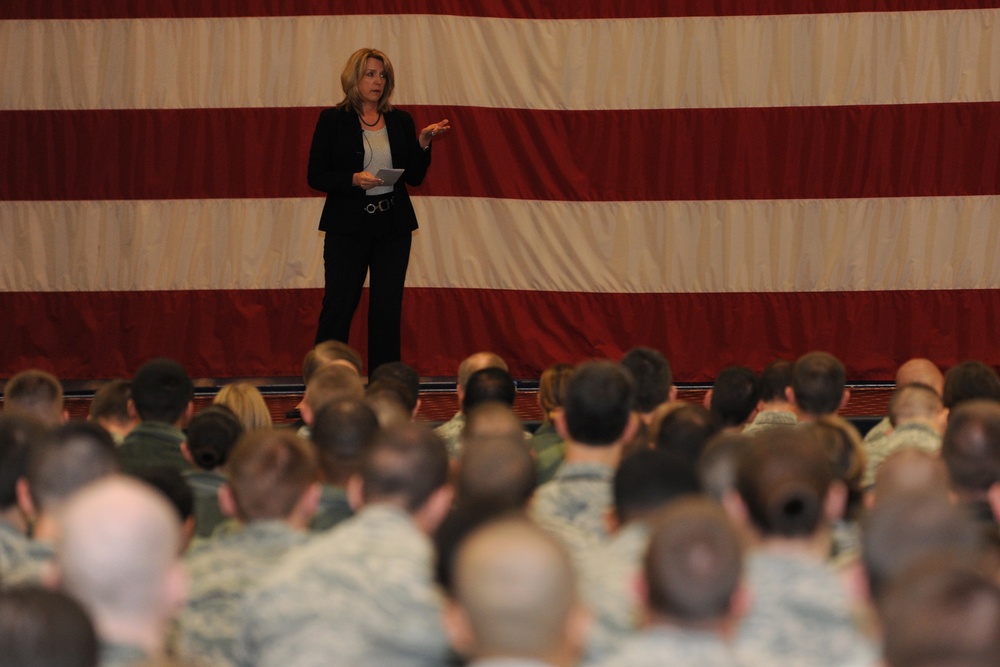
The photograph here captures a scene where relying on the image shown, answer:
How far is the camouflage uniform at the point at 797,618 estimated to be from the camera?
196 centimetres

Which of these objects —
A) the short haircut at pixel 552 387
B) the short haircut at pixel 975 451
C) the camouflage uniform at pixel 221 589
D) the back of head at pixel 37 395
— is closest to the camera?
the camouflage uniform at pixel 221 589

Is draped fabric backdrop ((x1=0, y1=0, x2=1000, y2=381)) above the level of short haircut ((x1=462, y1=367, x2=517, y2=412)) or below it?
above

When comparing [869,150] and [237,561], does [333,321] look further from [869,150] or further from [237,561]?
[237,561]

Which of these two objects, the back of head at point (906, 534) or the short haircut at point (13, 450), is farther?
the short haircut at point (13, 450)

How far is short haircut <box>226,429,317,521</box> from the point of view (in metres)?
2.48

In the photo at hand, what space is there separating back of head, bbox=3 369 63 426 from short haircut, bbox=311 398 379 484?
3.93ft

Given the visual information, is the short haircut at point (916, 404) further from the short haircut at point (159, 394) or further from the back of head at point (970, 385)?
the short haircut at point (159, 394)

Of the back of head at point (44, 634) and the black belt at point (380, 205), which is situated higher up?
the black belt at point (380, 205)

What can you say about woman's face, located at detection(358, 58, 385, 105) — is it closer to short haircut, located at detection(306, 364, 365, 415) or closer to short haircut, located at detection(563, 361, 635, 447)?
short haircut, located at detection(306, 364, 365, 415)

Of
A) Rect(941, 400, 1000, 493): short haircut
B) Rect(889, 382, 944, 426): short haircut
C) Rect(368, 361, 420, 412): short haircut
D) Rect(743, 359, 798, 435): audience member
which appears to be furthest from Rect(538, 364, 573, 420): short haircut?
Rect(941, 400, 1000, 493): short haircut

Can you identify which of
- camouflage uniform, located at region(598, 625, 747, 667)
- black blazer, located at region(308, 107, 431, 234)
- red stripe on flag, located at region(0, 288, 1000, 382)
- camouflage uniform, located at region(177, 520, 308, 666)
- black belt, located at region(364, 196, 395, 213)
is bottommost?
camouflage uniform, located at region(177, 520, 308, 666)

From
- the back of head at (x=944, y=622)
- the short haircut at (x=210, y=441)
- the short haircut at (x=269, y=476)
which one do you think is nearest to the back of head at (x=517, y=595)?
the back of head at (x=944, y=622)

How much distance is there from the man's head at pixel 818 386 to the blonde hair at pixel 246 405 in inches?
58.2

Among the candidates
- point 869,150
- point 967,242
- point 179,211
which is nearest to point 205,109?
point 179,211
